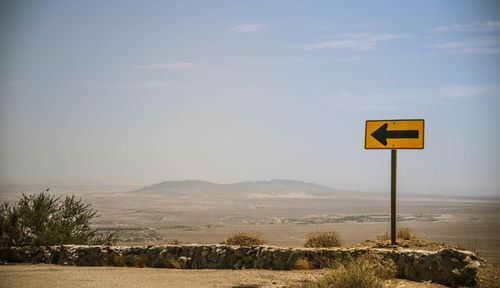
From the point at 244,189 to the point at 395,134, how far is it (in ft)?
407

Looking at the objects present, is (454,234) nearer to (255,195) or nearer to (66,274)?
(66,274)

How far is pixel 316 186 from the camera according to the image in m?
151

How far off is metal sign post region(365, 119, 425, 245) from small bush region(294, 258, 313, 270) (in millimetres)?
2271

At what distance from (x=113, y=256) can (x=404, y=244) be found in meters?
7.62

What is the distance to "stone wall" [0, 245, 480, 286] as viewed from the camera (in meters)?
10.8

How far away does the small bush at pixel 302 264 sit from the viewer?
12383mm

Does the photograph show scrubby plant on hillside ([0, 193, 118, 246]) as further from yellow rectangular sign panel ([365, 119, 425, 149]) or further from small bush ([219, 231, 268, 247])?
yellow rectangular sign panel ([365, 119, 425, 149])

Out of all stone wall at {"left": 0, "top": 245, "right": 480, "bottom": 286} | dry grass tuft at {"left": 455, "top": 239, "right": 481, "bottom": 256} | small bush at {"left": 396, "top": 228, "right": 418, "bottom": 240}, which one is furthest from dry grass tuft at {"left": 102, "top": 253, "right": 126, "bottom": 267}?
dry grass tuft at {"left": 455, "top": 239, "right": 481, "bottom": 256}

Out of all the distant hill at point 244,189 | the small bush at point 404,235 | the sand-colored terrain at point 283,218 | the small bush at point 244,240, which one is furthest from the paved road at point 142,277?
the distant hill at point 244,189

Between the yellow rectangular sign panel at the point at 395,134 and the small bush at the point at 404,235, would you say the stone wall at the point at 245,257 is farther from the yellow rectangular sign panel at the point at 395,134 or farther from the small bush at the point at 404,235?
the small bush at the point at 404,235

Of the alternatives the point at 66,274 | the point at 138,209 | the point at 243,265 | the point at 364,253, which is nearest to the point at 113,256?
the point at 66,274

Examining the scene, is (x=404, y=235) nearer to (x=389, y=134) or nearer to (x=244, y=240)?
(x=389, y=134)

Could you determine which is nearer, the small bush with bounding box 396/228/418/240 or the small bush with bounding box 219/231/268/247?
the small bush with bounding box 396/228/418/240

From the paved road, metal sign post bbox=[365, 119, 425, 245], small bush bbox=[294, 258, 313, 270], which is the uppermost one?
metal sign post bbox=[365, 119, 425, 245]
